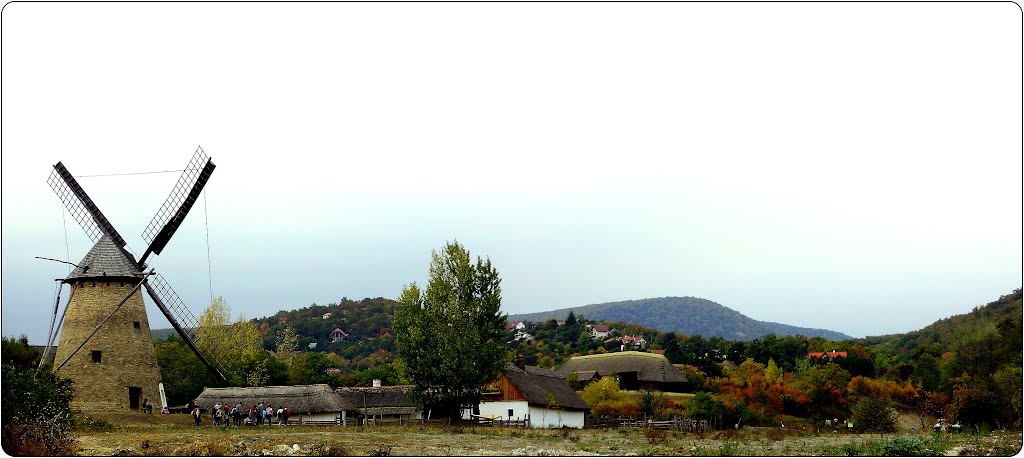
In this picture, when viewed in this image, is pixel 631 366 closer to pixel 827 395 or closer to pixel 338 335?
pixel 827 395

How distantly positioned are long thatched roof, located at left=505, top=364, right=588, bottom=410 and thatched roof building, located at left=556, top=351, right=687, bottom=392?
Answer: 23098mm

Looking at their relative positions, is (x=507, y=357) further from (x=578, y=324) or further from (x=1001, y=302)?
(x=578, y=324)

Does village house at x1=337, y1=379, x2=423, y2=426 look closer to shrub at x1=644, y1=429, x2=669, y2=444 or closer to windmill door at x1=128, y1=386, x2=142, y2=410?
windmill door at x1=128, y1=386, x2=142, y2=410

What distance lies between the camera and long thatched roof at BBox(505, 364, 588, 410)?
55.8m

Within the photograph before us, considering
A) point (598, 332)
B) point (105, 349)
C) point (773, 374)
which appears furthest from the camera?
point (598, 332)

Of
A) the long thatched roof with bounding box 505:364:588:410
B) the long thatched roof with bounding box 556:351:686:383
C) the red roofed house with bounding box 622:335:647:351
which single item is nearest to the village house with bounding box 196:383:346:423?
the long thatched roof with bounding box 505:364:588:410

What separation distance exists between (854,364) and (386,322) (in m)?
89.2

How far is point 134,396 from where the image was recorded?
148ft

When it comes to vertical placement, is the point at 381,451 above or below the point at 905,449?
above

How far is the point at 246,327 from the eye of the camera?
76.1m

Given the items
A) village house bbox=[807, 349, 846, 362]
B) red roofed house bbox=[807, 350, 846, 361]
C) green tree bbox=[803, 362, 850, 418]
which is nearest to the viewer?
green tree bbox=[803, 362, 850, 418]

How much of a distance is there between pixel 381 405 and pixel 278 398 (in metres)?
6.12

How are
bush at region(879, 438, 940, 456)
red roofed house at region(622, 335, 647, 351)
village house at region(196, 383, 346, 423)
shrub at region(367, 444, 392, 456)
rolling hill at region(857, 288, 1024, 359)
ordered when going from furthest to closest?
red roofed house at region(622, 335, 647, 351) → rolling hill at region(857, 288, 1024, 359) → village house at region(196, 383, 346, 423) → shrub at region(367, 444, 392, 456) → bush at region(879, 438, 940, 456)

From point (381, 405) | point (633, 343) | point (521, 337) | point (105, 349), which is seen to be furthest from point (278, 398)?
point (521, 337)
